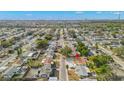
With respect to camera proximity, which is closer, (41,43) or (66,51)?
(66,51)

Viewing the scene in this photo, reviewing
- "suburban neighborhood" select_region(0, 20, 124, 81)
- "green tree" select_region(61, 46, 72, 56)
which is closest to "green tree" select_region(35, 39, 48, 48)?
"suburban neighborhood" select_region(0, 20, 124, 81)

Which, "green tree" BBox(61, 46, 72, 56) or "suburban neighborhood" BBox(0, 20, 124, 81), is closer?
"suburban neighborhood" BBox(0, 20, 124, 81)

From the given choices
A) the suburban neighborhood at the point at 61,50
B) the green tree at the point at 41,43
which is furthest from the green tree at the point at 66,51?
the green tree at the point at 41,43

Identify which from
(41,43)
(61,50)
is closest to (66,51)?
(61,50)

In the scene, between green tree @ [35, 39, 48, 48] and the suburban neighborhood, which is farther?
green tree @ [35, 39, 48, 48]

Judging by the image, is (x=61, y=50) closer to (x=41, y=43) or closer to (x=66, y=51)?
(x=66, y=51)

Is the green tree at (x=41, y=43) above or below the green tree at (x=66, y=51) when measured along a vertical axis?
above

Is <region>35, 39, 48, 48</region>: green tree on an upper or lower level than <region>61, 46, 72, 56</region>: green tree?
upper

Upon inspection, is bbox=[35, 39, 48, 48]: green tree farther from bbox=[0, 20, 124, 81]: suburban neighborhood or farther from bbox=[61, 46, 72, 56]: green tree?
bbox=[61, 46, 72, 56]: green tree

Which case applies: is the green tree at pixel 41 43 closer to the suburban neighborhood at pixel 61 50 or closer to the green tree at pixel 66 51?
the suburban neighborhood at pixel 61 50
